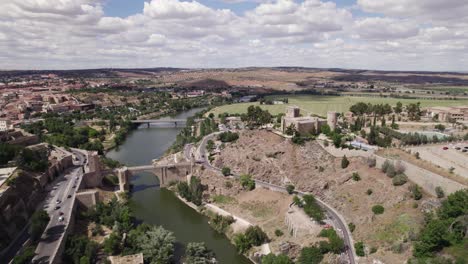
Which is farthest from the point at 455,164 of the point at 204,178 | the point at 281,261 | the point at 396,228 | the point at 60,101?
the point at 60,101

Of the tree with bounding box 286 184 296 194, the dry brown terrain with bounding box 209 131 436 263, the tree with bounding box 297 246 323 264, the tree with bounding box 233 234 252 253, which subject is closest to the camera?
the tree with bounding box 297 246 323 264

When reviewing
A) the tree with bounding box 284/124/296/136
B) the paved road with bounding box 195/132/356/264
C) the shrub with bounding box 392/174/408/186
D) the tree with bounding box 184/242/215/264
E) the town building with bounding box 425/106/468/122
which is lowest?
the tree with bounding box 184/242/215/264

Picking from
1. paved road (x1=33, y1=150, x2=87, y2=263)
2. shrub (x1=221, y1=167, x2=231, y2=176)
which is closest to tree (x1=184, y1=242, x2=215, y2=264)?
paved road (x1=33, y1=150, x2=87, y2=263)

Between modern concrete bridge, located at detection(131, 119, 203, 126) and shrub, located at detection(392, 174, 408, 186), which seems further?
modern concrete bridge, located at detection(131, 119, 203, 126)

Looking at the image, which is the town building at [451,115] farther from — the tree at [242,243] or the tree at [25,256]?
the tree at [25,256]

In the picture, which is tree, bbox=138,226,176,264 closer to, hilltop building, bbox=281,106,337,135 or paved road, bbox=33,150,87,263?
paved road, bbox=33,150,87,263
